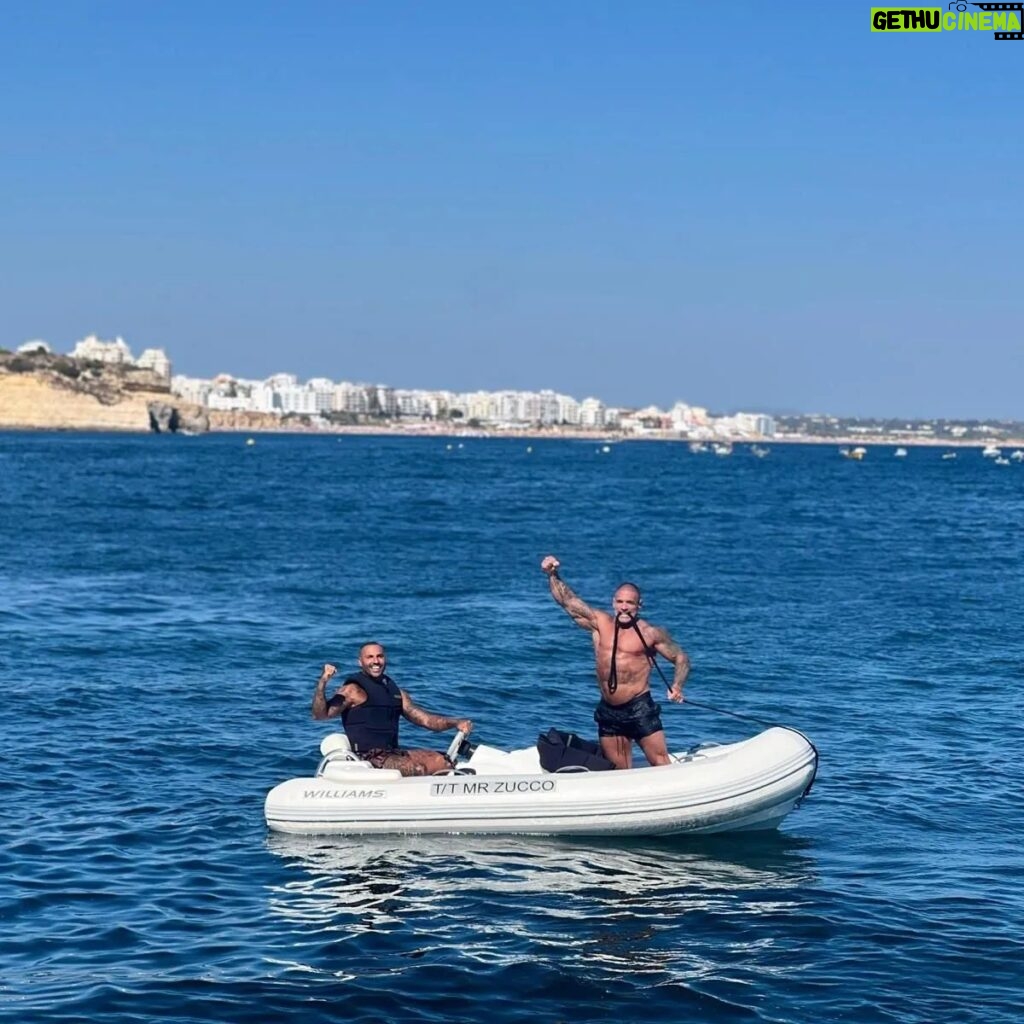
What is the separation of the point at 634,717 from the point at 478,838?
1686mm

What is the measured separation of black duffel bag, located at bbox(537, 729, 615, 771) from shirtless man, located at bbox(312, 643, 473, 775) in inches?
30.1

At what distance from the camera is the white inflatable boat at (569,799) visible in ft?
39.8

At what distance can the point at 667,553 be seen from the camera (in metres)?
40.6

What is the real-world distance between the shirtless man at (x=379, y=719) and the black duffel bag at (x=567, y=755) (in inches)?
30.1

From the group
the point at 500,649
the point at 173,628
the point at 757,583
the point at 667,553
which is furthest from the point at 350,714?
the point at 667,553

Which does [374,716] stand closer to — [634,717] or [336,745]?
[336,745]

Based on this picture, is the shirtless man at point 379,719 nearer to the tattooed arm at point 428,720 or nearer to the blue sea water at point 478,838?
the tattooed arm at point 428,720

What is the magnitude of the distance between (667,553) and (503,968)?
1241 inches

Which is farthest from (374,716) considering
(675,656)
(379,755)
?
(675,656)

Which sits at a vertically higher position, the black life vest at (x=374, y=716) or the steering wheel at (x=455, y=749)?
the black life vest at (x=374, y=716)

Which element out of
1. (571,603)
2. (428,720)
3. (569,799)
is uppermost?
(571,603)

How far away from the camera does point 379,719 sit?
12.9 metres

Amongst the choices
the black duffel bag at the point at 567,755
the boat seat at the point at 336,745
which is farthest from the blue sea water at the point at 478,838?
the boat seat at the point at 336,745

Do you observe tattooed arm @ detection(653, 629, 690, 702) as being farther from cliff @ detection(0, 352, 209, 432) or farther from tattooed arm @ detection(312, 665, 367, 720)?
cliff @ detection(0, 352, 209, 432)
